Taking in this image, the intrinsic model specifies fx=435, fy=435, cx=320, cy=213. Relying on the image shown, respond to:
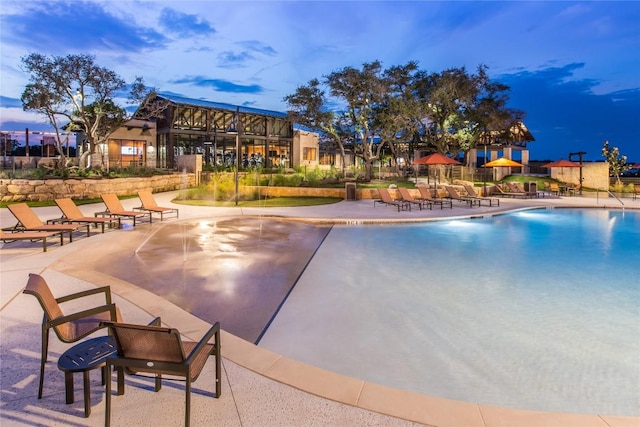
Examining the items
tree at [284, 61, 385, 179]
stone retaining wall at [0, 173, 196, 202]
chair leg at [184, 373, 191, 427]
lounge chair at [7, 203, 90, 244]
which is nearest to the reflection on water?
lounge chair at [7, 203, 90, 244]

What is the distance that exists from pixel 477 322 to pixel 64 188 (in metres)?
18.0

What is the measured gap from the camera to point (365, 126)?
2966 cm

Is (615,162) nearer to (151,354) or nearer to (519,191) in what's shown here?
(519,191)

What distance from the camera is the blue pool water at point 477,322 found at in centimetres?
432

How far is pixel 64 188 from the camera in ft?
59.7

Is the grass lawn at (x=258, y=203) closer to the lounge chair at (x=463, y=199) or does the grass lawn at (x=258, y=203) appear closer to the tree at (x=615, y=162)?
the lounge chair at (x=463, y=199)

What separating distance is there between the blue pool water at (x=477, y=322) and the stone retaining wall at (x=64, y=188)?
13401 millimetres

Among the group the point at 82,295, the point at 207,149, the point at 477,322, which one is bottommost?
the point at 477,322

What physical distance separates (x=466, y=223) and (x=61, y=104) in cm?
2090

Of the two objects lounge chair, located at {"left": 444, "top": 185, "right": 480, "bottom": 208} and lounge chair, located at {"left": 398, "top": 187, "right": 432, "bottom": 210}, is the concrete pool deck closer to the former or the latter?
lounge chair, located at {"left": 398, "top": 187, "right": 432, "bottom": 210}

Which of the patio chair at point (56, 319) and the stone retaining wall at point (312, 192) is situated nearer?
the patio chair at point (56, 319)

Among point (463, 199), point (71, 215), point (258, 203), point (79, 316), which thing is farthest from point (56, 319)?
point (463, 199)

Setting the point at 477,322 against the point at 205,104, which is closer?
the point at 477,322

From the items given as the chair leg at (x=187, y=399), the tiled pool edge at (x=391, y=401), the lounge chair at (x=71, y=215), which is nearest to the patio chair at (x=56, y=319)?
the chair leg at (x=187, y=399)
